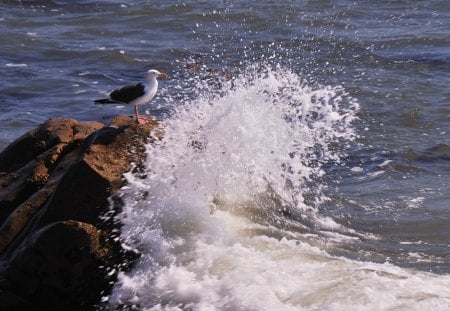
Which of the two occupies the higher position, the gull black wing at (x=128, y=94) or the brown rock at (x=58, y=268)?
the gull black wing at (x=128, y=94)

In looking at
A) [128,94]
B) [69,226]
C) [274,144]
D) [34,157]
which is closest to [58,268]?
[69,226]

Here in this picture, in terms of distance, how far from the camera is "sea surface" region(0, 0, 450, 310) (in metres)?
5.63

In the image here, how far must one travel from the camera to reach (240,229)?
6.65 m

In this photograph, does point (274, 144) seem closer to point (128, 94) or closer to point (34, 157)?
point (128, 94)

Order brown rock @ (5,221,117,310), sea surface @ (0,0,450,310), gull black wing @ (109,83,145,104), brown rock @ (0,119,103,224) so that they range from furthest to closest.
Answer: gull black wing @ (109,83,145,104)
brown rock @ (0,119,103,224)
sea surface @ (0,0,450,310)
brown rock @ (5,221,117,310)

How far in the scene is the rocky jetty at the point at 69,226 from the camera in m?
5.37

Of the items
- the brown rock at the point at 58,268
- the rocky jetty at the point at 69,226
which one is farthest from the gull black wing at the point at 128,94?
the brown rock at the point at 58,268

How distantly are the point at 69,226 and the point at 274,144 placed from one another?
285 centimetres

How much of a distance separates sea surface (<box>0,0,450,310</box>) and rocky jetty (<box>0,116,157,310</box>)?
0.46ft

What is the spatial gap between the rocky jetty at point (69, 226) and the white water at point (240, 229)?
5.3 inches

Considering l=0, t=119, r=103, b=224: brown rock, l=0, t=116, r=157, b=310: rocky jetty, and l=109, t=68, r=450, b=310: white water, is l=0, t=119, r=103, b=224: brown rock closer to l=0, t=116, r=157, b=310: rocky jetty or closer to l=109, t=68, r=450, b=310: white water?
l=0, t=116, r=157, b=310: rocky jetty

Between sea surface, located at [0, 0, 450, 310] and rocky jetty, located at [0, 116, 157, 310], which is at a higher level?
rocky jetty, located at [0, 116, 157, 310]

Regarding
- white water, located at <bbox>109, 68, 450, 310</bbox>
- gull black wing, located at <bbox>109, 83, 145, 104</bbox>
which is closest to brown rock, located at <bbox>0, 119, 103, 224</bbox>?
gull black wing, located at <bbox>109, 83, 145, 104</bbox>

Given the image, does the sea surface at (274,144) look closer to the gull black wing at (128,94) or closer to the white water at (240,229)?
the white water at (240,229)
